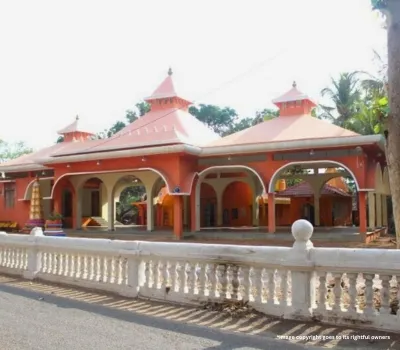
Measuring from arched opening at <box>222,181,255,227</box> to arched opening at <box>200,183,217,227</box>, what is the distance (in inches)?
17.7

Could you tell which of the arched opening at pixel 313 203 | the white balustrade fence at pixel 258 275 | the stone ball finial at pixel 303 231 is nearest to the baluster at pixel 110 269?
the white balustrade fence at pixel 258 275

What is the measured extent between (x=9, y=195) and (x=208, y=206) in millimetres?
9177

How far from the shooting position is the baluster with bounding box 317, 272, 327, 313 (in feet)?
14.6

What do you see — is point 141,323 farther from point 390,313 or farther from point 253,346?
point 390,313

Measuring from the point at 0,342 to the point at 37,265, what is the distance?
362 cm

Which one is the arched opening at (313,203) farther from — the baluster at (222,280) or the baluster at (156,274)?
the baluster at (222,280)

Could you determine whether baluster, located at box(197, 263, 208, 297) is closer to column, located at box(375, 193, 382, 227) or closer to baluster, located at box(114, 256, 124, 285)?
baluster, located at box(114, 256, 124, 285)

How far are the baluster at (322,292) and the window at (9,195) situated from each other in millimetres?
19274

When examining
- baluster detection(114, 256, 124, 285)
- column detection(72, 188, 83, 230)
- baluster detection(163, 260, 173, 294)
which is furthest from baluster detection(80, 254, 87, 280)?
column detection(72, 188, 83, 230)

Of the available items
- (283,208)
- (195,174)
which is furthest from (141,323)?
(283,208)

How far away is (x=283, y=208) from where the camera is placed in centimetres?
2162

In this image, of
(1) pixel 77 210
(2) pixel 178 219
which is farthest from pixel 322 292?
(1) pixel 77 210

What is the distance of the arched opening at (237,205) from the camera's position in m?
21.0

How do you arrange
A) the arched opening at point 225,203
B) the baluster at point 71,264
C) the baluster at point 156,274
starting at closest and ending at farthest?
1. the baluster at point 156,274
2. the baluster at point 71,264
3. the arched opening at point 225,203
